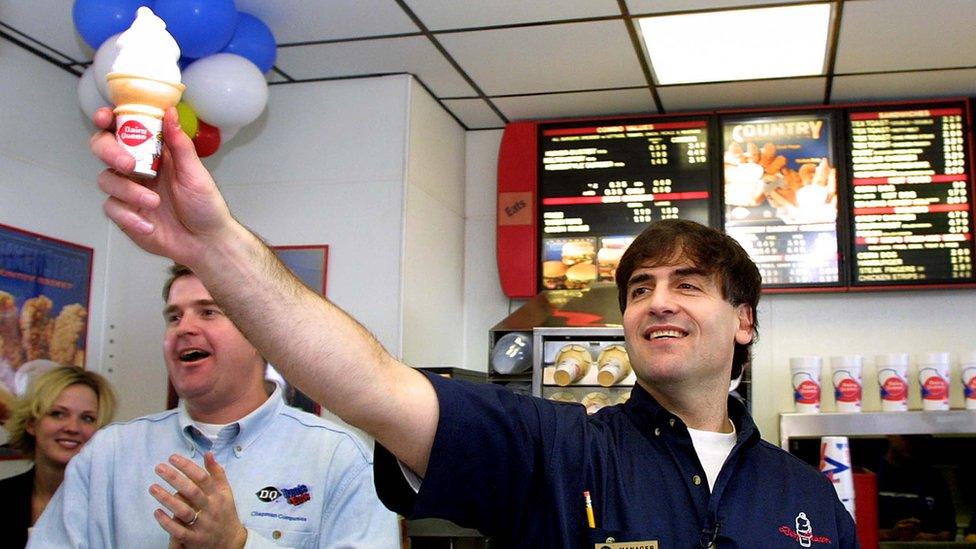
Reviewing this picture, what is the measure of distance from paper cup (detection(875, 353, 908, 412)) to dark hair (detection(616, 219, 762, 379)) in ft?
7.11

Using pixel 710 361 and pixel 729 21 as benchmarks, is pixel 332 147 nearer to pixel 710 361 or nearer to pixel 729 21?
pixel 729 21

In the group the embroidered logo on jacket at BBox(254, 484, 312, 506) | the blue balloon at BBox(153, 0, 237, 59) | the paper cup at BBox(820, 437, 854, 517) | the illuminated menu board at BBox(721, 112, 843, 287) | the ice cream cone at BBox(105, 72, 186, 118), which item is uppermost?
the blue balloon at BBox(153, 0, 237, 59)

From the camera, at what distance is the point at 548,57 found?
3.93 metres

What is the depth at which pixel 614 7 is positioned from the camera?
3445mm

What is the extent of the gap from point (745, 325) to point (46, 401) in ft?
7.56

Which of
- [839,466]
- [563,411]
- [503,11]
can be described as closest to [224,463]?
[563,411]

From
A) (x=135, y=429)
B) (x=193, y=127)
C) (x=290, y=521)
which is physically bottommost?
Answer: (x=290, y=521)

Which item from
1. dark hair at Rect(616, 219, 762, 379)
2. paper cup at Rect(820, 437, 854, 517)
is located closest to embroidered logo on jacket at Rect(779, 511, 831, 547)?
dark hair at Rect(616, 219, 762, 379)

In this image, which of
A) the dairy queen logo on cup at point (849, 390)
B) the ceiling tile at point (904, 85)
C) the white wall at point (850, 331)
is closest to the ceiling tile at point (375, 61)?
the ceiling tile at point (904, 85)

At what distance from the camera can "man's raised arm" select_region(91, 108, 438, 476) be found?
43.2 inches

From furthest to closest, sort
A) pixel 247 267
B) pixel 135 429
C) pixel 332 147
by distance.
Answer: pixel 332 147, pixel 135 429, pixel 247 267

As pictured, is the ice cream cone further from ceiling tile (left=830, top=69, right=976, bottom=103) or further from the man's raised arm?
ceiling tile (left=830, top=69, right=976, bottom=103)

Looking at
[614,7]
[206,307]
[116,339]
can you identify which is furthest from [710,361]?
[116,339]

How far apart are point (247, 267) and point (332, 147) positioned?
10.2ft
